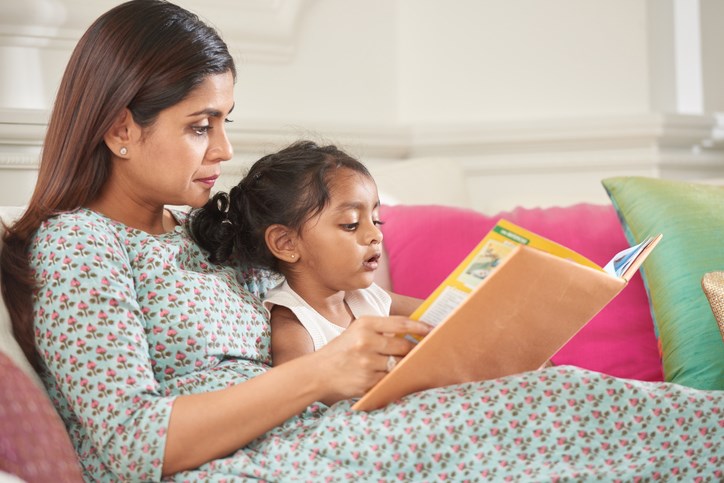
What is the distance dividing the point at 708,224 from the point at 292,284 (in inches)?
29.5

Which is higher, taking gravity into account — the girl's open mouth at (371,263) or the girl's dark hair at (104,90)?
the girl's dark hair at (104,90)

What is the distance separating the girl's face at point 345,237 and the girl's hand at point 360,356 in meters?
0.36

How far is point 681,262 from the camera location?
1727mm

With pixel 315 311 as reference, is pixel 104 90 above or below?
above

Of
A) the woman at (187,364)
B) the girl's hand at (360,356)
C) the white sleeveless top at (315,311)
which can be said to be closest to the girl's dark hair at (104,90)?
the woman at (187,364)

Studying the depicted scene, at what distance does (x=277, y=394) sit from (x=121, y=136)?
48 centimetres

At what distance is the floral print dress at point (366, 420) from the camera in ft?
3.88

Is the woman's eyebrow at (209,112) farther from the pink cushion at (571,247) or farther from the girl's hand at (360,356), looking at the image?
the pink cushion at (571,247)

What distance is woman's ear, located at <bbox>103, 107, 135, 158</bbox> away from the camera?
56.8 inches

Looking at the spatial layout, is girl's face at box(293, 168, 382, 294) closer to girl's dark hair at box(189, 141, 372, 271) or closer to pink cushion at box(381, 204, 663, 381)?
girl's dark hair at box(189, 141, 372, 271)

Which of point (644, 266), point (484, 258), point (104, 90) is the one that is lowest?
point (644, 266)

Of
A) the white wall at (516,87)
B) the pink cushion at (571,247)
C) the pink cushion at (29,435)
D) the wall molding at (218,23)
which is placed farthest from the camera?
the white wall at (516,87)

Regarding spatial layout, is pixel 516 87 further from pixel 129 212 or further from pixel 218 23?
pixel 129 212

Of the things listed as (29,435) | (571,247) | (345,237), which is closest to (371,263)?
(345,237)
